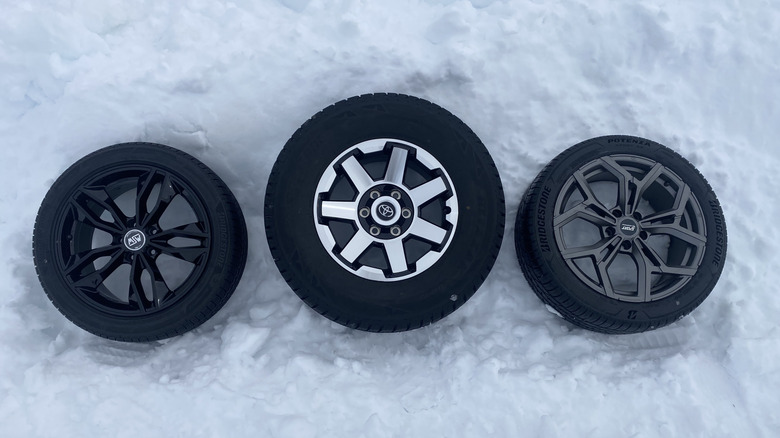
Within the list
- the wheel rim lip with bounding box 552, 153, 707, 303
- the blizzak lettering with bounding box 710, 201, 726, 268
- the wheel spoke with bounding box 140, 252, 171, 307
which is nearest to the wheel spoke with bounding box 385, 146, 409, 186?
the wheel rim lip with bounding box 552, 153, 707, 303

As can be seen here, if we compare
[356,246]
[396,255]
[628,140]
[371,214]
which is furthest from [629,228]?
[356,246]

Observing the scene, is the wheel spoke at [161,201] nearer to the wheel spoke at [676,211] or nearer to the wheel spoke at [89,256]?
the wheel spoke at [89,256]

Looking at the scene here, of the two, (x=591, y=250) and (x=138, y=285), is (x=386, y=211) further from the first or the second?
(x=138, y=285)

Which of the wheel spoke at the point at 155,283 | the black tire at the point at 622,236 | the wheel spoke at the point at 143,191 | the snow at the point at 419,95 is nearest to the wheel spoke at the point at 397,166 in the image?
the snow at the point at 419,95

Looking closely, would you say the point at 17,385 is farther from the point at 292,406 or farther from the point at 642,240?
the point at 642,240

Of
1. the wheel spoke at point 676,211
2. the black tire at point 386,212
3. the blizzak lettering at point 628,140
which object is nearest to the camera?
the black tire at point 386,212

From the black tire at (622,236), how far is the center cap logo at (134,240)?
2764 millimetres

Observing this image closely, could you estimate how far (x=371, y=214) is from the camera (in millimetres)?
3754

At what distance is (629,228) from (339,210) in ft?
6.90

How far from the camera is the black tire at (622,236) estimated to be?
3729mm

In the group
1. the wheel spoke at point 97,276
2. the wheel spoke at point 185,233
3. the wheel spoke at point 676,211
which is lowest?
the wheel spoke at point 97,276

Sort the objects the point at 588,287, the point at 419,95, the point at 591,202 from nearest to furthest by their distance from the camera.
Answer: the point at 588,287
the point at 591,202
the point at 419,95

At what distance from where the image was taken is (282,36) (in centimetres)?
418

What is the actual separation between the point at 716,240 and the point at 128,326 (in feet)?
14.2
